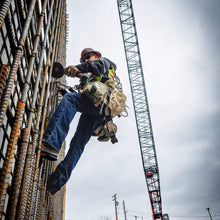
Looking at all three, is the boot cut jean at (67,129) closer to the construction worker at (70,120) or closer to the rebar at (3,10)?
the construction worker at (70,120)

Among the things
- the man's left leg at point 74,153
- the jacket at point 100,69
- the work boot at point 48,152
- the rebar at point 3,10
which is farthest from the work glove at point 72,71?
the rebar at point 3,10

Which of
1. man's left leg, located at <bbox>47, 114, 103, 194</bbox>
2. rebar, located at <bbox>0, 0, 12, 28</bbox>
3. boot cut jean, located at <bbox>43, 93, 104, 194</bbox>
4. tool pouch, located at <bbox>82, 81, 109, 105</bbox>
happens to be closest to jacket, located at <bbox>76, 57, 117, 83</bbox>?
tool pouch, located at <bbox>82, 81, 109, 105</bbox>

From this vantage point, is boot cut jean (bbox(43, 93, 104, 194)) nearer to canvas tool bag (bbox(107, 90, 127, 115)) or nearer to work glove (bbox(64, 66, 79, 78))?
canvas tool bag (bbox(107, 90, 127, 115))

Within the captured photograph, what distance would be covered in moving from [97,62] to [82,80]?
0.55m

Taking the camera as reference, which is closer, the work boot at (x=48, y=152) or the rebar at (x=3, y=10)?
the rebar at (x=3, y=10)

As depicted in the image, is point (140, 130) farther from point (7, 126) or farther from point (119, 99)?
point (7, 126)

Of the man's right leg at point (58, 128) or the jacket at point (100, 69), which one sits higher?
the jacket at point (100, 69)

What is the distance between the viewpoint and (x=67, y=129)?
460 centimetres

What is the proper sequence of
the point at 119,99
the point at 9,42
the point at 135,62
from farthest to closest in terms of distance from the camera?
the point at 135,62
the point at 119,99
the point at 9,42

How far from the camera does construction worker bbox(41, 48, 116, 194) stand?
13.7 ft

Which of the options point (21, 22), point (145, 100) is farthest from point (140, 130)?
point (21, 22)

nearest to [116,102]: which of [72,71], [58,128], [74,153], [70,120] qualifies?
[72,71]

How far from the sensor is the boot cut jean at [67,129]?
14.1 feet

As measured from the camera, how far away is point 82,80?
17.9 ft
